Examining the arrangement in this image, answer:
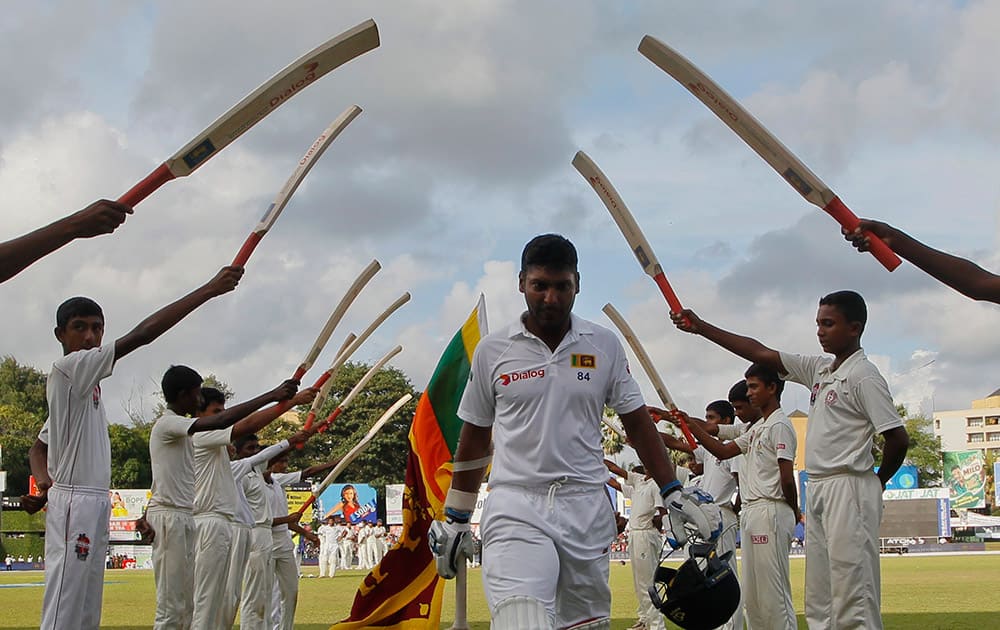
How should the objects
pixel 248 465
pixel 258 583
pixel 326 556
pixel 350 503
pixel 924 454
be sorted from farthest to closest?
pixel 924 454 < pixel 350 503 < pixel 326 556 < pixel 258 583 < pixel 248 465

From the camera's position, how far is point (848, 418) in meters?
8.88

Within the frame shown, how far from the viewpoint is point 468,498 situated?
6.46 meters

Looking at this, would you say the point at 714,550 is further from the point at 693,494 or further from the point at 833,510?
the point at 833,510

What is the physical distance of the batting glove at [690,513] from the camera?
6223 mm

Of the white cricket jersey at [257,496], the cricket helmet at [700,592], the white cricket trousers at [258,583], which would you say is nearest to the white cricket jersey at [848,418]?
the cricket helmet at [700,592]

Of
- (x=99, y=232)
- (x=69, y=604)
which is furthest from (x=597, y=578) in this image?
(x=69, y=604)

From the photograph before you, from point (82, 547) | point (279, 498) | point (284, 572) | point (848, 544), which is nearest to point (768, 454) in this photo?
point (848, 544)

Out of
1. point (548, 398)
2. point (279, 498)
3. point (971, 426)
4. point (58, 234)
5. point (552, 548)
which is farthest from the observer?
point (971, 426)

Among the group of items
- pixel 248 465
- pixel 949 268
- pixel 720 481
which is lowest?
pixel 720 481

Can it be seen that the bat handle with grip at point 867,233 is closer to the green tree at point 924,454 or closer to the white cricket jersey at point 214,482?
the white cricket jersey at point 214,482

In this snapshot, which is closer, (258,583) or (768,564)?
(768,564)

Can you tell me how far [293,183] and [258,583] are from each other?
6.57 metres

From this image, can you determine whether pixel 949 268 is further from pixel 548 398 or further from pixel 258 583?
pixel 258 583

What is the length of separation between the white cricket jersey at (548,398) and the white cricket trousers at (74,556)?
322cm
